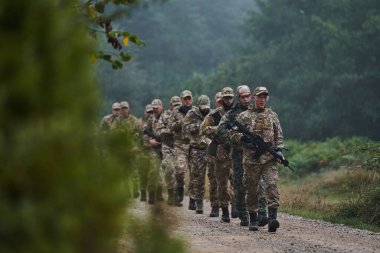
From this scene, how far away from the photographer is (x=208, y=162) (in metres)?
16.2

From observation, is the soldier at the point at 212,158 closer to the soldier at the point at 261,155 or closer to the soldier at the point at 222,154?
the soldier at the point at 222,154

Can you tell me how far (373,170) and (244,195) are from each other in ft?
19.2

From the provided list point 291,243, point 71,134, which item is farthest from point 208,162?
point 71,134

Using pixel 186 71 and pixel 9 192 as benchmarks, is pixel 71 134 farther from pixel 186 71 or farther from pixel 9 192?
pixel 186 71

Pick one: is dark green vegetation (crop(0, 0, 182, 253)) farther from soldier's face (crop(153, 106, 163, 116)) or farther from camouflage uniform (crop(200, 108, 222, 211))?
soldier's face (crop(153, 106, 163, 116))

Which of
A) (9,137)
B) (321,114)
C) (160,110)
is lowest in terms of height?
(9,137)

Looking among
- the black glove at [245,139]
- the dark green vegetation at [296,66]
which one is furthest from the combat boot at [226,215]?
the dark green vegetation at [296,66]

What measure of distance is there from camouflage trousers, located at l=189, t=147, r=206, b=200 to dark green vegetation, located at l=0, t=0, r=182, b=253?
45.7ft

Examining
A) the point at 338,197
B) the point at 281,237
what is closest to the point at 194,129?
the point at 338,197

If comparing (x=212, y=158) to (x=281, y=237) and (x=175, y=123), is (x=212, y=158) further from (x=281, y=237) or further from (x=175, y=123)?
(x=281, y=237)

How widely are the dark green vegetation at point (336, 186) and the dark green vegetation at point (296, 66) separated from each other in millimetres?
8462

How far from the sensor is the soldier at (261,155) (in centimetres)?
1291

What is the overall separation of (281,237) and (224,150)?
3163mm

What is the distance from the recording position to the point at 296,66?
47.2 metres
